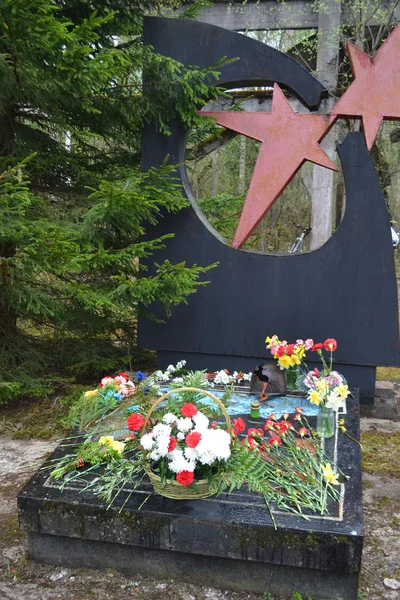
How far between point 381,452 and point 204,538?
2.04 m

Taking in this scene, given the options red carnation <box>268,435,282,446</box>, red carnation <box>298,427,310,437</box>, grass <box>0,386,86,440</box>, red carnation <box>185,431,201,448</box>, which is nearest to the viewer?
red carnation <box>185,431,201,448</box>

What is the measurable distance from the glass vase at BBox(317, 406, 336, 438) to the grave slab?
482 millimetres

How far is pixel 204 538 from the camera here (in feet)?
8.50

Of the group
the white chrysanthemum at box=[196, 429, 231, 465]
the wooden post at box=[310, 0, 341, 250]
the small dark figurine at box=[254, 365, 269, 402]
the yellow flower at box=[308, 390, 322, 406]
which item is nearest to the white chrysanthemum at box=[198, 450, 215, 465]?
the white chrysanthemum at box=[196, 429, 231, 465]

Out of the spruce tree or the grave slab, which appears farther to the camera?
the spruce tree

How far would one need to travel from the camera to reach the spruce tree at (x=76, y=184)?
404cm

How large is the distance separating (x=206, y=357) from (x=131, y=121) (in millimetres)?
2155

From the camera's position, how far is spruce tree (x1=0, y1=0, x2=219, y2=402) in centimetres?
404

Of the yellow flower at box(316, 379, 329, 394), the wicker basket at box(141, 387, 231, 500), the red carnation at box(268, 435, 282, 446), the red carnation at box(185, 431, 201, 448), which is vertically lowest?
the wicker basket at box(141, 387, 231, 500)

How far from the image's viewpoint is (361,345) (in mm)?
4785

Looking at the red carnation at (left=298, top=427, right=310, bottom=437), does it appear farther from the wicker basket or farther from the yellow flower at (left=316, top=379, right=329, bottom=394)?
the wicker basket

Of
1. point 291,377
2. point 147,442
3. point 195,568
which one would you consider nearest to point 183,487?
point 147,442

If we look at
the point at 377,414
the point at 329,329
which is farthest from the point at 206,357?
the point at 377,414

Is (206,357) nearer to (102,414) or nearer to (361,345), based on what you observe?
(361,345)
